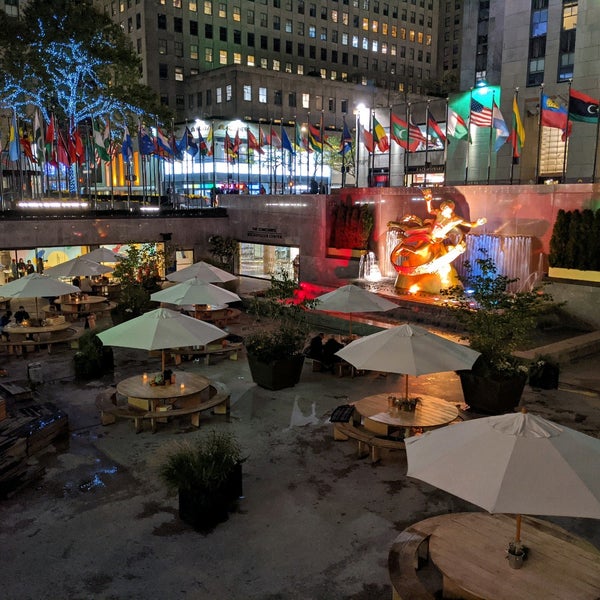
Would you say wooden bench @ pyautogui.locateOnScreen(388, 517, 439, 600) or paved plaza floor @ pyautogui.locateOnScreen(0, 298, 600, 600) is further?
paved plaza floor @ pyautogui.locateOnScreen(0, 298, 600, 600)

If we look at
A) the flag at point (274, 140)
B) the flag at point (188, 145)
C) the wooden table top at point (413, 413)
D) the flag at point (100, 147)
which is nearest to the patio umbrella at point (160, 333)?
the wooden table top at point (413, 413)

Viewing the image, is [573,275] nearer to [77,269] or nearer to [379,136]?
[379,136]

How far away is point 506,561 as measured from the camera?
6.27m

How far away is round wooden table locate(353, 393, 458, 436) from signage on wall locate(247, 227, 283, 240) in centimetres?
2146

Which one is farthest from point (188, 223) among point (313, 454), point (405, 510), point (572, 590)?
point (572, 590)

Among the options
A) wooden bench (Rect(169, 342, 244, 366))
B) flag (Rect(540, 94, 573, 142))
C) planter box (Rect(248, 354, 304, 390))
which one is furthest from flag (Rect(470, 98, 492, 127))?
planter box (Rect(248, 354, 304, 390))

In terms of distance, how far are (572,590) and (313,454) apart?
18.7 feet

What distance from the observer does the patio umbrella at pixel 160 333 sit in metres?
11.8

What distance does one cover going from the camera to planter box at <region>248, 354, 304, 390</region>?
14625 millimetres

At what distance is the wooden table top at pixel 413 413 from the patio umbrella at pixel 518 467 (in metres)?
4.63

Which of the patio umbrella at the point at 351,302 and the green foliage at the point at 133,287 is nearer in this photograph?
the patio umbrella at the point at 351,302

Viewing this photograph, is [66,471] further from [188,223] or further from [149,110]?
[149,110]

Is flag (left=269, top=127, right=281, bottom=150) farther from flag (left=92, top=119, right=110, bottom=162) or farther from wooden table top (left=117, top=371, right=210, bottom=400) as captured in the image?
wooden table top (left=117, top=371, right=210, bottom=400)

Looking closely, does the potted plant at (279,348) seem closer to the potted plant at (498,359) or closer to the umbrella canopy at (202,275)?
the potted plant at (498,359)
